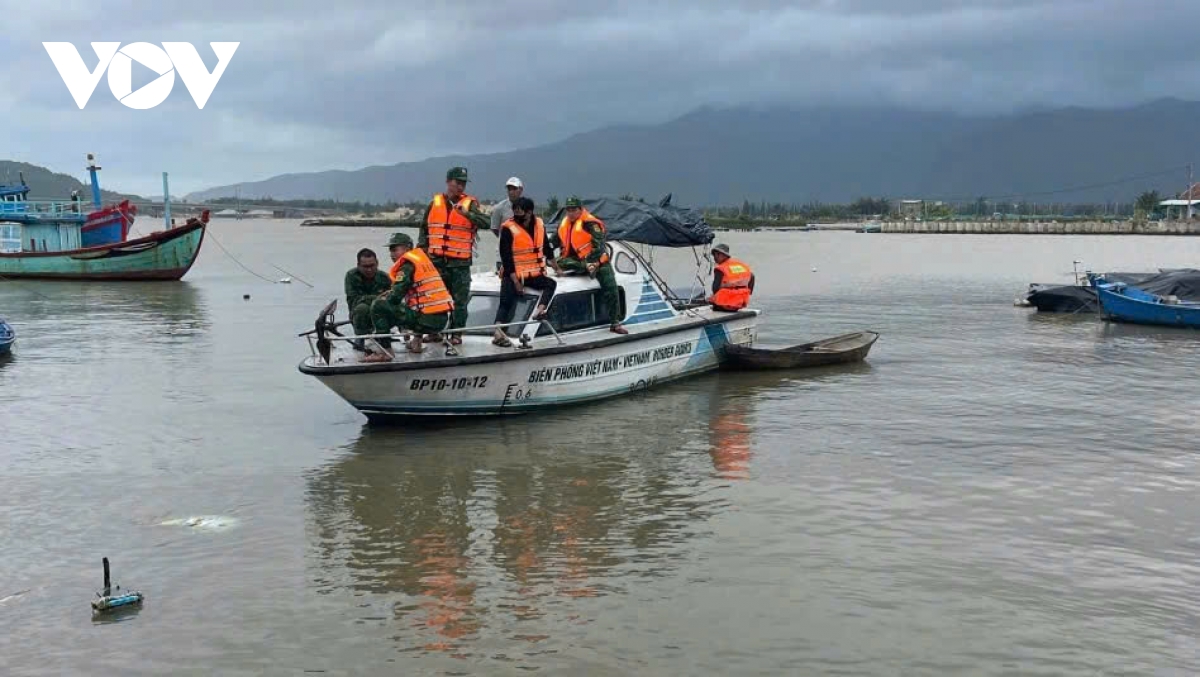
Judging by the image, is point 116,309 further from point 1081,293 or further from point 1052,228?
point 1052,228

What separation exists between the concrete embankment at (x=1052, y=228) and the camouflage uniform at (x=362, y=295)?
480ft

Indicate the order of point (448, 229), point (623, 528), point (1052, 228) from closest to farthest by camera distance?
point (623, 528)
point (448, 229)
point (1052, 228)

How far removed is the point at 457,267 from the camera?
12.9m

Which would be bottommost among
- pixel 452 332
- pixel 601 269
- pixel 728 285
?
pixel 452 332

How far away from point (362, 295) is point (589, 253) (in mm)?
3194

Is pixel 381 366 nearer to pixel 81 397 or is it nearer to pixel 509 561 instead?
pixel 509 561

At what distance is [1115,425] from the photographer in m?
13.5

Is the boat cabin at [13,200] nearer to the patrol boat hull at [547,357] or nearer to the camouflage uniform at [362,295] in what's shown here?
the patrol boat hull at [547,357]

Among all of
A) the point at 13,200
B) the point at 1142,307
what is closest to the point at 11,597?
the point at 1142,307

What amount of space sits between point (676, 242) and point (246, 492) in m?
9.78

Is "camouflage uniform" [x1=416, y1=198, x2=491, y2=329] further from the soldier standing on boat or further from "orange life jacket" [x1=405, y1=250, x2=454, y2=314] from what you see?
"orange life jacket" [x1=405, y1=250, x2=454, y2=314]

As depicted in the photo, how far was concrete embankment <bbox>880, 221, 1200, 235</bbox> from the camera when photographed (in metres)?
141

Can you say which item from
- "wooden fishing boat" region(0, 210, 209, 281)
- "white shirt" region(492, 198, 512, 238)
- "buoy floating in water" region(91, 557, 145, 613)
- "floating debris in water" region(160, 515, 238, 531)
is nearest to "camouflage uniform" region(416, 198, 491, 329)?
"white shirt" region(492, 198, 512, 238)

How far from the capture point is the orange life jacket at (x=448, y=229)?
12.8m
